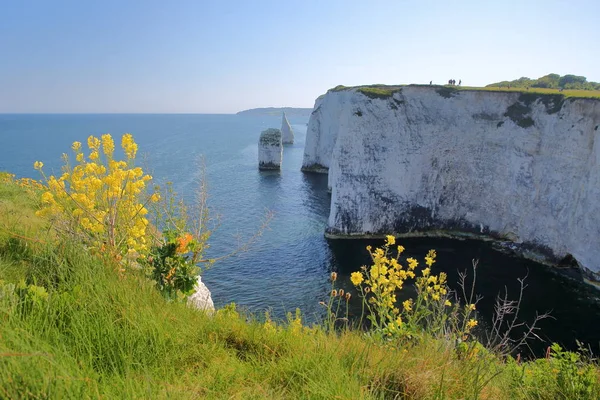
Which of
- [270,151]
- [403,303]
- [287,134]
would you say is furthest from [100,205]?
[287,134]

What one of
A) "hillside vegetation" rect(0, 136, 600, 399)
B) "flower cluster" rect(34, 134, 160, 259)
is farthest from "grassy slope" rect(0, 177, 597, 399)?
"flower cluster" rect(34, 134, 160, 259)

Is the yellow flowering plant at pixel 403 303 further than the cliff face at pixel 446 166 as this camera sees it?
No

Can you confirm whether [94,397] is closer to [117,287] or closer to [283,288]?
[117,287]

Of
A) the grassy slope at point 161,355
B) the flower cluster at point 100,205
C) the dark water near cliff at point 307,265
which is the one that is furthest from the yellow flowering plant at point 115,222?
the dark water near cliff at point 307,265

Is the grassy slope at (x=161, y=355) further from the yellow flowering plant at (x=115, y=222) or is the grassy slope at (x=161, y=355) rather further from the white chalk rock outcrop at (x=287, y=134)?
the white chalk rock outcrop at (x=287, y=134)

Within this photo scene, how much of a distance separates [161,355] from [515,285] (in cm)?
2501

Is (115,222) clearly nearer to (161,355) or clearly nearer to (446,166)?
(161,355)

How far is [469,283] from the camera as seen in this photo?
24.0 m

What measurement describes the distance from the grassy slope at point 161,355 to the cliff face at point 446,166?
89.7 ft

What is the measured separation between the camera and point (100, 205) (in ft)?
18.5

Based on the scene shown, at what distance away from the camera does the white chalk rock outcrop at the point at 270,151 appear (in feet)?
202

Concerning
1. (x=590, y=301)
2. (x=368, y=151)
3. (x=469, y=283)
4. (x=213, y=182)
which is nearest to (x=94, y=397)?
(x=469, y=283)

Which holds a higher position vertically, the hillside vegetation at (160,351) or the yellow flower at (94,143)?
the yellow flower at (94,143)

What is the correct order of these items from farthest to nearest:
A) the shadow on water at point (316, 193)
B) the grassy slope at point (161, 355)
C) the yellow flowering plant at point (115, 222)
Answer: the shadow on water at point (316, 193)
the yellow flowering plant at point (115, 222)
the grassy slope at point (161, 355)
